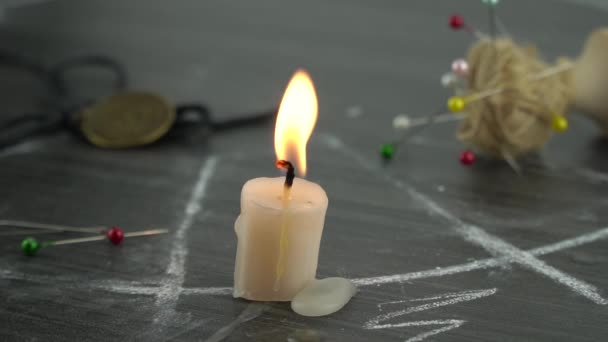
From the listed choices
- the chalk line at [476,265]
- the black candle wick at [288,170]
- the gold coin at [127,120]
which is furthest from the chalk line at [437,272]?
the gold coin at [127,120]

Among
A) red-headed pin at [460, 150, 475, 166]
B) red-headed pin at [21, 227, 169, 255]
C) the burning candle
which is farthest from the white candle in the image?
red-headed pin at [460, 150, 475, 166]

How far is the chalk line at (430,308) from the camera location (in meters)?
0.75

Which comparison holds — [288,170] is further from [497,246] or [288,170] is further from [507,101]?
[507,101]

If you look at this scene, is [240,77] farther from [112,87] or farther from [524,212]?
[524,212]

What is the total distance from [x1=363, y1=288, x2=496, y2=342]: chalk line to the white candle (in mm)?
73

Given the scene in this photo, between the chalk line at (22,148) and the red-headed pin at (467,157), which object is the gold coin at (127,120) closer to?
the chalk line at (22,148)

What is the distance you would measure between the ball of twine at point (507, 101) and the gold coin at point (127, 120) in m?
0.40

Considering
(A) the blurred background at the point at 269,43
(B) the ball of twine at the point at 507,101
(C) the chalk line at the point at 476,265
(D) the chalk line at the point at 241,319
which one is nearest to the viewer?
(D) the chalk line at the point at 241,319

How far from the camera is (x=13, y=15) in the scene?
1725 mm

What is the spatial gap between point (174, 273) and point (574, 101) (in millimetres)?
661

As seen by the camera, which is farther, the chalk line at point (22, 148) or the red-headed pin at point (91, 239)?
the chalk line at point (22, 148)

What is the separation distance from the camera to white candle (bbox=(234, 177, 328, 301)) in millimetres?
747

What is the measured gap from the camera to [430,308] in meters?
0.79

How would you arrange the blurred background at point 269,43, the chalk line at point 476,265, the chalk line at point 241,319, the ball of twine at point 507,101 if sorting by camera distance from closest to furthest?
the chalk line at point 241,319
the chalk line at point 476,265
the ball of twine at point 507,101
the blurred background at point 269,43
